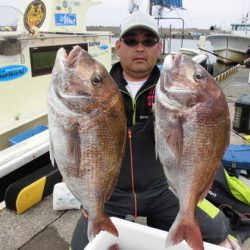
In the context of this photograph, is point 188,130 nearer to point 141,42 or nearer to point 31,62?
point 141,42

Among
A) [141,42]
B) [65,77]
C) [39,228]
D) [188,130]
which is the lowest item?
[39,228]

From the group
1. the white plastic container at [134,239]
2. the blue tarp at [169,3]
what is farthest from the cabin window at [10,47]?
the blue tarp at [169,3]

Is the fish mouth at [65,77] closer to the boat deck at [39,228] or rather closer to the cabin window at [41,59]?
the boat deck at [39,228]

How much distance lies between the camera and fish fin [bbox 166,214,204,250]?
1.58 meters

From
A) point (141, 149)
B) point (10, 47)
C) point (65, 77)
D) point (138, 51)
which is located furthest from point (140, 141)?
point (10, 47)

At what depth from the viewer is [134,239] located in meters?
2.48

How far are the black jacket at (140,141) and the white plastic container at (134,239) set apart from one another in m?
0.34

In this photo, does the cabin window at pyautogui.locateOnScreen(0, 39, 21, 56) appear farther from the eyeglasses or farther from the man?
the eyeglasses

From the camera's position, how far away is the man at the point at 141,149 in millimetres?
2141

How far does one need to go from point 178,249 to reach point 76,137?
1.34 meters

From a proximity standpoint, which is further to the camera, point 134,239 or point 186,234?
point 134,239

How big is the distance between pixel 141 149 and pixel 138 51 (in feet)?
2.54

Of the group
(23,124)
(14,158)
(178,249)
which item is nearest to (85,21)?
(23,124)

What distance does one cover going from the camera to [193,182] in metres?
1.61
